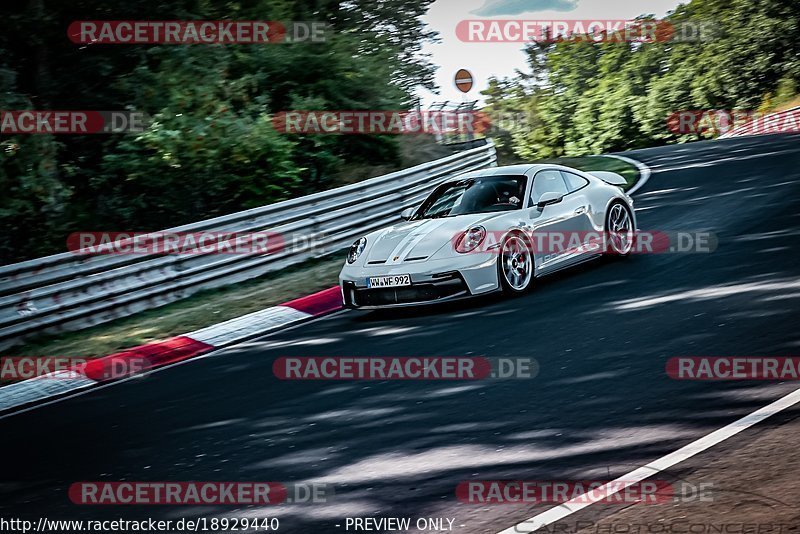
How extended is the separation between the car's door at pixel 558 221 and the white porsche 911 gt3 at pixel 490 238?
1 centimetres

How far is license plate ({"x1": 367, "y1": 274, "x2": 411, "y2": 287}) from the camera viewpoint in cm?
886

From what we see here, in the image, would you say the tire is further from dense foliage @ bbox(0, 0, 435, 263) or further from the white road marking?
dense foliage @ bbox(0, 0, 435, 263)

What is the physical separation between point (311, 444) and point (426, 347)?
2198 millimetres

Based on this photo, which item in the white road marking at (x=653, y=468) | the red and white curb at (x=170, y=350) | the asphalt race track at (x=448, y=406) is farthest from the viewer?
the red and white curb at (x=170, y=350)

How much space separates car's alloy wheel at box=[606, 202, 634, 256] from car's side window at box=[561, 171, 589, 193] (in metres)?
0.43

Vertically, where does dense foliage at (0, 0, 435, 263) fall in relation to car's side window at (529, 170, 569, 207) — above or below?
above

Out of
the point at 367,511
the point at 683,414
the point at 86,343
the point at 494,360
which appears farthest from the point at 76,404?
the point at 683,414

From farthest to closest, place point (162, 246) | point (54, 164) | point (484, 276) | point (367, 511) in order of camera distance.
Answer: point (54, 164) < point (162, 246) < point (484, 276) < point (367, 511)

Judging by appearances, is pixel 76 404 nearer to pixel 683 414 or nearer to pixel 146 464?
pixel 146 464

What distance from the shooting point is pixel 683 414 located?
16.8 ft

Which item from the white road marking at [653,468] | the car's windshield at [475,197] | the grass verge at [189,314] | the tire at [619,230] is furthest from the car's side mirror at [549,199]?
the white road marking at [653,468]

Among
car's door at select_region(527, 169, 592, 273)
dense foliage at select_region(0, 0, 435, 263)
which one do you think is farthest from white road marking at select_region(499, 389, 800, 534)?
dense foliage at select_region(0, 0, 435, 263)

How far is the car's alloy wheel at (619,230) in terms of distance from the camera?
10391 mm

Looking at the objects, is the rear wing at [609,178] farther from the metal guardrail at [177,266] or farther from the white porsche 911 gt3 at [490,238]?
the metal guardrail at [177,266]
